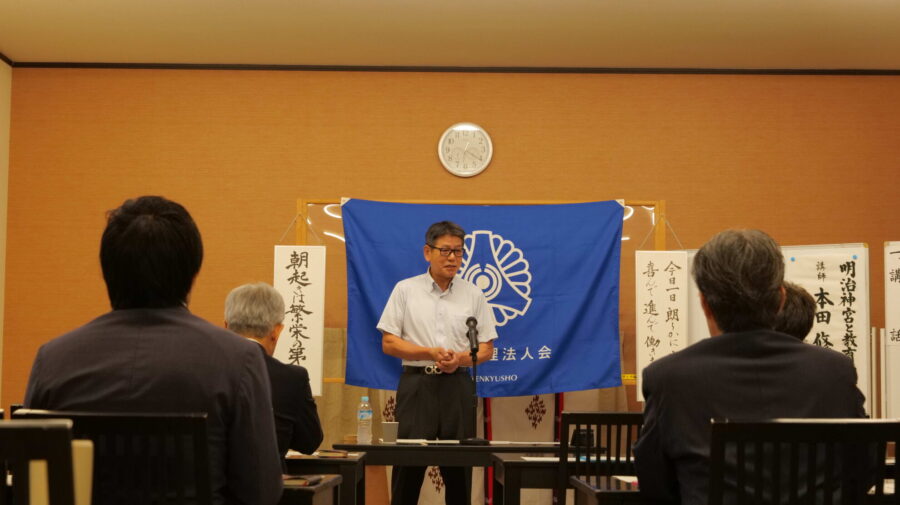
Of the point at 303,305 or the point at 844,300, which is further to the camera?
the point at 303,305

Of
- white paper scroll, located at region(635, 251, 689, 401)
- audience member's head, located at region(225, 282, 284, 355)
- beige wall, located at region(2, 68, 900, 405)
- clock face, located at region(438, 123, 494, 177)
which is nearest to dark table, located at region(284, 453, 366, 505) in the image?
audience member's head, located at region(225, 282, 284, 355)

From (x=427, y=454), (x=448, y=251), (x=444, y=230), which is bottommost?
(x=427, y=454)

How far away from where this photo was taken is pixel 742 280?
72.5 inches

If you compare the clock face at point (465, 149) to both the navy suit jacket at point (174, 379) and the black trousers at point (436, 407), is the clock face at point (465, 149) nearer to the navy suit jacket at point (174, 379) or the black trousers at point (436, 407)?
the black trousers at point (436, 407)

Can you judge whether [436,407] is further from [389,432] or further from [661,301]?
[661,301]

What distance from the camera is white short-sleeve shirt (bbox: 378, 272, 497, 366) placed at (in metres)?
4.70

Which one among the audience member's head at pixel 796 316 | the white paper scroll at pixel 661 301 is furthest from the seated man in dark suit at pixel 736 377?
the white paper scroll at pixel 661 301

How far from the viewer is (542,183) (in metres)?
5.78

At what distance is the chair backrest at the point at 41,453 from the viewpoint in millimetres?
1215

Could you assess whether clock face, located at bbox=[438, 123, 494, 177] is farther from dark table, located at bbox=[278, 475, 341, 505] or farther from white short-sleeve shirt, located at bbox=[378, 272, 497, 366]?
dark table, located at bbox=[278, 475, 341, 505]

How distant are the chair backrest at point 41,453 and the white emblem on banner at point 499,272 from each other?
3.91 metres

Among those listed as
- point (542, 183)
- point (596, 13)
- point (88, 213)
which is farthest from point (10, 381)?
point (596, 13)

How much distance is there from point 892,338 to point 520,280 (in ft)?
6.41

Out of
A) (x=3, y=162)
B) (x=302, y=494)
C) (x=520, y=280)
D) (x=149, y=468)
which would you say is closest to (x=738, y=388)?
(x=302, y=494)
